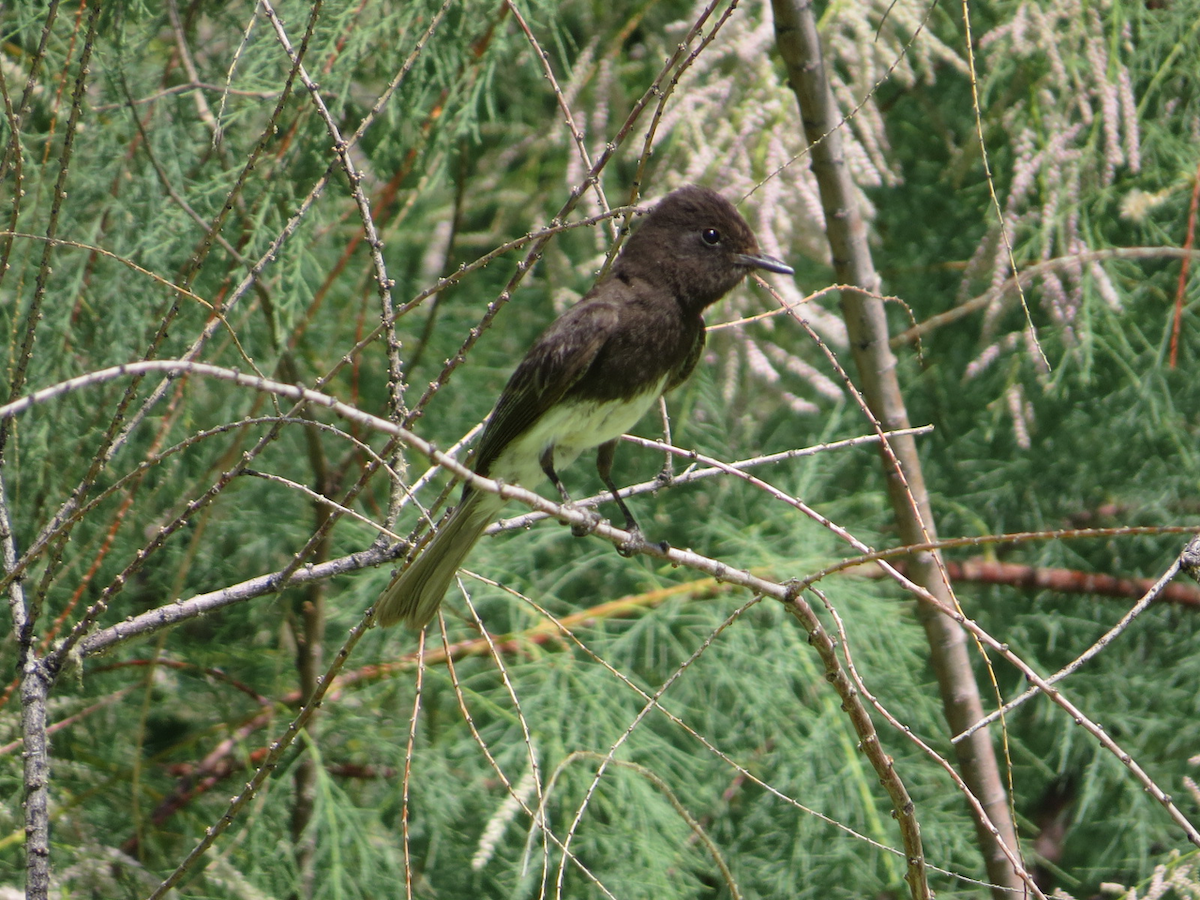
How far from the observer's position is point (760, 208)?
10.8 feet

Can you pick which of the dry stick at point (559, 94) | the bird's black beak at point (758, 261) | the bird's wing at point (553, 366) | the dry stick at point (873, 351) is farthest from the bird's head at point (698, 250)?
the dry stick at point (559, 94)

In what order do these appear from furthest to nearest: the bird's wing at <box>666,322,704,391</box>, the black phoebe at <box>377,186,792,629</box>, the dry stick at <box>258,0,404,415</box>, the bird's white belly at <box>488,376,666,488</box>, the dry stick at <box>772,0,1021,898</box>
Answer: the bird's wing at <box>666,322,704,391</box>, the bird's white belly at <box>488,376,666,488</box>, the black phoebe at <box>377,186,792,629</box>, the dry stick at <box>772,0,1021,898</box>, the dry stick at <box>258,0,404,415</box>

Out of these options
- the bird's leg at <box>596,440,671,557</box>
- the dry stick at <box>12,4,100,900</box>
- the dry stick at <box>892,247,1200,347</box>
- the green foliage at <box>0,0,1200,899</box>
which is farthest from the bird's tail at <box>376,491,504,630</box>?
the dry stick at <box>892,247,1200,347</box>

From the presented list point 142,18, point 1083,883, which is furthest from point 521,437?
point 1083,883

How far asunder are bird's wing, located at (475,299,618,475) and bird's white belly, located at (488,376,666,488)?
27 mm

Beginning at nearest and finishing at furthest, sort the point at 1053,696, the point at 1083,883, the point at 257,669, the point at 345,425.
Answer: the point at 1053,696 < the point at 257,669 < the point at 1083,883 < the point at 345,425

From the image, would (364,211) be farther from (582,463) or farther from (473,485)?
(582,463)

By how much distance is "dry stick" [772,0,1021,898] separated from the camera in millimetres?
2357

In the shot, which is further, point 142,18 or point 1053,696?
point 142,18

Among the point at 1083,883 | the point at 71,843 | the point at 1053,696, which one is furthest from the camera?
the point at 1083,883

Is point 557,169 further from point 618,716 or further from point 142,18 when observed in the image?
point 618,716

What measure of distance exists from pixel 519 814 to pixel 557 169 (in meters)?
2.17

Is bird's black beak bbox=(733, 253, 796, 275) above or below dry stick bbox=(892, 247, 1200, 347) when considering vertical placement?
above

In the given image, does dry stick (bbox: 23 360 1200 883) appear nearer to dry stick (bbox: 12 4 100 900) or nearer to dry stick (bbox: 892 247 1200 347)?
dry stick (bbox: 12 4 100 900)
